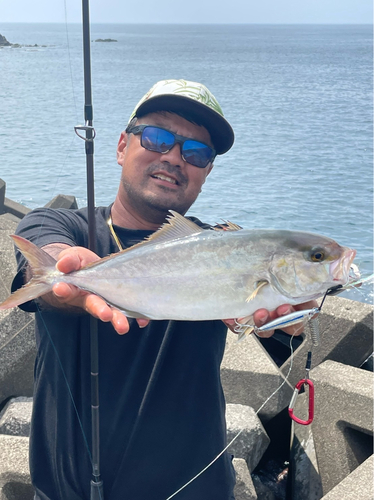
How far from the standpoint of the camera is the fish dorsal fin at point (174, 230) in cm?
226

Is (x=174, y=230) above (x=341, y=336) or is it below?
above

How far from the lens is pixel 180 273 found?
2.18 metres

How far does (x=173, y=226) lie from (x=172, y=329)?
0.59m

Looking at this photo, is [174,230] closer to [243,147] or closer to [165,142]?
[165,142]

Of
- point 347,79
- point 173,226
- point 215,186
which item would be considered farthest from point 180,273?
point 347,79

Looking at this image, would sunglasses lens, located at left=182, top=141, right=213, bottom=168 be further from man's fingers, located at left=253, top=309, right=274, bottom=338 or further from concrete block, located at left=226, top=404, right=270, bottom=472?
concrete block, located at left=226, top=404, right=270, bottom=472

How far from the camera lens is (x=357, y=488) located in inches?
126

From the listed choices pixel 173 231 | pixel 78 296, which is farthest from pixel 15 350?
pixel 173 231

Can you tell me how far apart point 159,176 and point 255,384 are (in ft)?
7.57

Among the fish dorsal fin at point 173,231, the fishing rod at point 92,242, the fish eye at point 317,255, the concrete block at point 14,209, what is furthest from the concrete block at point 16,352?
the concrete block at point 14,209

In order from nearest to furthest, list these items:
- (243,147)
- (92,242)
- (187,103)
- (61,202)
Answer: (92,242)
(187,103)
(61,202)
(243,147)

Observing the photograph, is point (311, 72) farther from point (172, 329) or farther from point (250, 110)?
point (172, 329)

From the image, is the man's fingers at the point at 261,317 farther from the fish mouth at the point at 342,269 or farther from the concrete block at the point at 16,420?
the concrete block at the point at 16,420

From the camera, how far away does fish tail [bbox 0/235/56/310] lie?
204 centimetres
